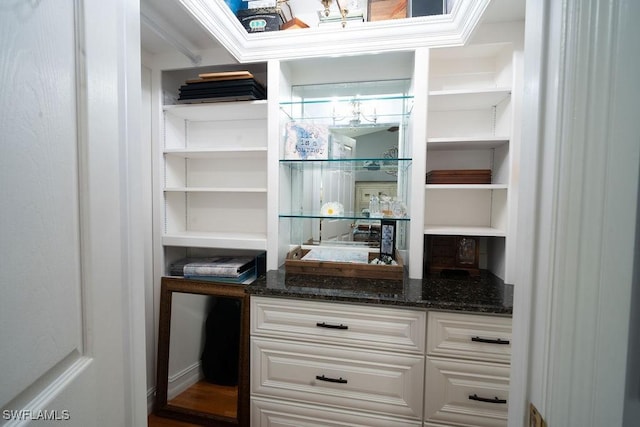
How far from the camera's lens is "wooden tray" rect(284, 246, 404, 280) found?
5.23ft

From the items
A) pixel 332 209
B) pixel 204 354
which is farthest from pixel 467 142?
pixel 204 354

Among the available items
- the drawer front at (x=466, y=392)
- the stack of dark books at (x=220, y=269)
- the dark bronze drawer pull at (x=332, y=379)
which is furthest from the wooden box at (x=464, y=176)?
the stack of dark books at (x=220, y=269)

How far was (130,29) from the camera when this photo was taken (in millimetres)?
617

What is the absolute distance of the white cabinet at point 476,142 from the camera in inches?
58.7

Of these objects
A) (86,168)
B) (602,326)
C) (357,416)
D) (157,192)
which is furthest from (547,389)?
(157,192)

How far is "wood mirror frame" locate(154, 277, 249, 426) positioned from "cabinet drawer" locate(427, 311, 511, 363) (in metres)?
1.01

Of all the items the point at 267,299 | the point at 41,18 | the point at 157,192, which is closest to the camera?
the point at 41,18

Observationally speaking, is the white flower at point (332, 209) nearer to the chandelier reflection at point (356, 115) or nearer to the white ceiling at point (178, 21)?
the chandelier reflection at point (356, 115)

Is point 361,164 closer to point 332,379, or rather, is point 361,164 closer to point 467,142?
point 467,142

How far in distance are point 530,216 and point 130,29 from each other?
0.91 m

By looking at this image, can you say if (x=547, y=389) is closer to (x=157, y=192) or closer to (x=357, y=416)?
(x=357, y=416)

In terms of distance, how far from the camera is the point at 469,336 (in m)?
1.26

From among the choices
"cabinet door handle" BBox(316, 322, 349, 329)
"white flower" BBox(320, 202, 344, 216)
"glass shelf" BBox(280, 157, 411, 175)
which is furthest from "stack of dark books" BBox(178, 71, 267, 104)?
"cabinet door handle" BBox(316, 322, 349, 329)

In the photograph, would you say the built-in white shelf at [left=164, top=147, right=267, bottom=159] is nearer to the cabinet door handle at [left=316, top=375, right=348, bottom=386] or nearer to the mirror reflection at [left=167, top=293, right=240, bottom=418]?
the mirror reflection at [left=167, top=293, right=240, bottom=418]
